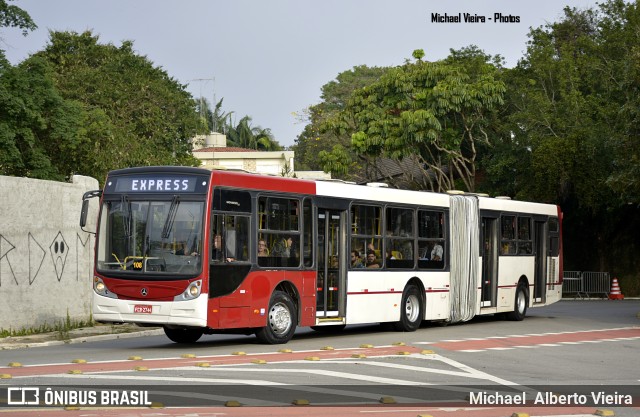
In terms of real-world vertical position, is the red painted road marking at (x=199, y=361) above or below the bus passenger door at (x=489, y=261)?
below

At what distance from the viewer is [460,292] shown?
2605 cm

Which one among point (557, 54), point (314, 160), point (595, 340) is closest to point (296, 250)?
point (595, 340)

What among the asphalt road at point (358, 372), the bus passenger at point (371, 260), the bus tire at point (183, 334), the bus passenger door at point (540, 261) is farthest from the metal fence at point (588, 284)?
the bus tire at point (183, 334)

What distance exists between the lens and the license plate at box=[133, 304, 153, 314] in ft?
59.3

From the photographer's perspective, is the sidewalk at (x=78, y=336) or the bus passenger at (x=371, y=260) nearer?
the sidewalk at (x=78, y=336)

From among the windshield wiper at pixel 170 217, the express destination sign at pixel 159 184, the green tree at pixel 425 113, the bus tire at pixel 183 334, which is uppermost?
the green tree at pixel 425 113

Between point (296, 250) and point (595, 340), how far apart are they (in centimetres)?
682

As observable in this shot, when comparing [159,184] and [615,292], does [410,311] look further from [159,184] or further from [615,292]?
[615,292]

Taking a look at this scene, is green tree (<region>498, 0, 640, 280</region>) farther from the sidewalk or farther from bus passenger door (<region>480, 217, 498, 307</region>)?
the sidewalk

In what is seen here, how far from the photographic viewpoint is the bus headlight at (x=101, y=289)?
18470mm

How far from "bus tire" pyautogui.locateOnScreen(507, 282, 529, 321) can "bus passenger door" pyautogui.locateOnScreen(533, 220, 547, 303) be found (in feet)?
2.48

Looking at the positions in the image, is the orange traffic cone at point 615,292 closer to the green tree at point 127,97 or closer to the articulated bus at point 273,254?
the green tree at point 127,97

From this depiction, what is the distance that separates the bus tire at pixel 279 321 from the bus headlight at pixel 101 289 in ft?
8.94

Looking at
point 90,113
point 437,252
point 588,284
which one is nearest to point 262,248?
point 437,252
